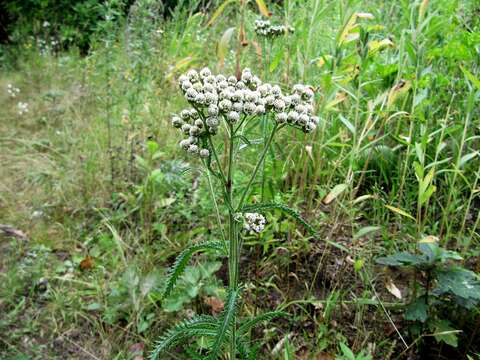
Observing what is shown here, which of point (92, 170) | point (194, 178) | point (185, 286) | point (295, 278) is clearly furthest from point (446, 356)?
point (92, 170)

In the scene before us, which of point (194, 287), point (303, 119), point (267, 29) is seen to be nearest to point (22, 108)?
point (267, 29)

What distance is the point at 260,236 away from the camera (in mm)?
1890

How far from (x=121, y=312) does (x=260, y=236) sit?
0.68 meters

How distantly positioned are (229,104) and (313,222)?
1.04 metres

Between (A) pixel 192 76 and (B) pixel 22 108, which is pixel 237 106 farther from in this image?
(B) pixel 22 108

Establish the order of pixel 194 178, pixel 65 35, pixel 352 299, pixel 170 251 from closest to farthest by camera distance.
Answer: pixel 352 299, pixel 170 251, pixel 194 178, pixel 65 35

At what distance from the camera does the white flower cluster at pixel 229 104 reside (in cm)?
114

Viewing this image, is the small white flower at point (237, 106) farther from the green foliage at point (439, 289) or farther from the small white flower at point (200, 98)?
the green foliage at point (439, 289)

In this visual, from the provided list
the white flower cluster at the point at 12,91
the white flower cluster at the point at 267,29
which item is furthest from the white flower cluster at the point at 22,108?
the white flower cluster at the point at 267,29

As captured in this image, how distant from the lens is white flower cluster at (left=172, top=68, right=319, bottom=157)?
1.14 meters

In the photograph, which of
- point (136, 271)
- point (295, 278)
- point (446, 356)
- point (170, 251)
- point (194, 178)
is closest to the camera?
point (446, 356)

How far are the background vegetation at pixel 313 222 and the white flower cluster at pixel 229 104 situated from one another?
0.46 ft

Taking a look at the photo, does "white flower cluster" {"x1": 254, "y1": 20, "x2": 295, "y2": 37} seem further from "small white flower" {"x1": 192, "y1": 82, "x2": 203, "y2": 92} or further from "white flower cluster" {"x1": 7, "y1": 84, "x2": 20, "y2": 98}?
"white flower cluster" {"x1": 7, "y1": 84, "x2": 20, "y2": 98}

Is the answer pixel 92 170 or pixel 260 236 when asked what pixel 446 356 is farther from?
pixel 92 170
